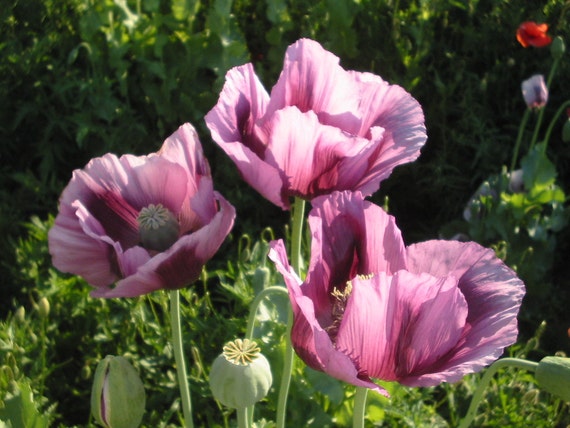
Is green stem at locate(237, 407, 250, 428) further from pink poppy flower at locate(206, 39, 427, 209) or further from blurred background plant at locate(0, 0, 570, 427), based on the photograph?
blurred background plant at locate(0, 0, 570, 427)

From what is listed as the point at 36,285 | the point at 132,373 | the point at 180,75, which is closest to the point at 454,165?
the point at 180,75

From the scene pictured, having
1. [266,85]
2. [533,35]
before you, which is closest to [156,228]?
[533,35]

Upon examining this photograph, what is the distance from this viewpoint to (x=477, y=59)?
3.01 meters

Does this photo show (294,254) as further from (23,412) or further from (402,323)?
(23,412)

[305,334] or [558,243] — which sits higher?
[305,334]

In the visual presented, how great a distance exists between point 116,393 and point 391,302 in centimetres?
34

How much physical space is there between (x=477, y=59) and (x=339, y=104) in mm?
2020

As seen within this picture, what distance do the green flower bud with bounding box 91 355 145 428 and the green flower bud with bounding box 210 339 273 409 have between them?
0.10 m

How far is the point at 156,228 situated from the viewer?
1.07 metres

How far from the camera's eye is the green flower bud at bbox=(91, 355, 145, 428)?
3.33 feet

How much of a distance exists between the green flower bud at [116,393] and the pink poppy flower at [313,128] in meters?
0.26

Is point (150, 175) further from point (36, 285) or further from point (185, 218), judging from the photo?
point (36, 285)

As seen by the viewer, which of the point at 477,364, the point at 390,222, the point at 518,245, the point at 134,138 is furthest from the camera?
the point at 134,138

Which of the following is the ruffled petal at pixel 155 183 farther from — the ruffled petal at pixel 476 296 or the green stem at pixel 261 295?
the ruffled petal at pixel 476 296
